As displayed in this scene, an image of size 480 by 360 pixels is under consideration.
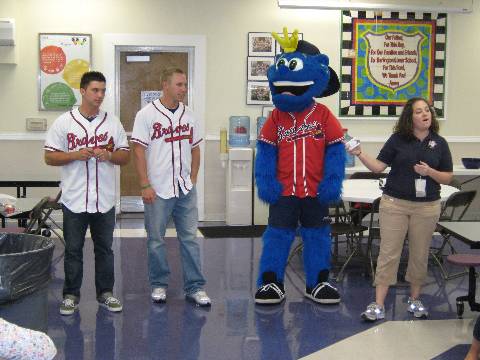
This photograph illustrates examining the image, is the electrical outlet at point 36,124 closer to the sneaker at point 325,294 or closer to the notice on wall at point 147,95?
the notice on wall at point 147,95

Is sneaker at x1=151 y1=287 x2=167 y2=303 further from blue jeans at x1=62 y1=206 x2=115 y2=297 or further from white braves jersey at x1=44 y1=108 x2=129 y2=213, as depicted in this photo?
white braves jersey at x1=44 y1=108 x2=129 y2=213

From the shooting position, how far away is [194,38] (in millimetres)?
7820

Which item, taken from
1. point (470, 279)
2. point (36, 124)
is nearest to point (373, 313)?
point (470, 279)

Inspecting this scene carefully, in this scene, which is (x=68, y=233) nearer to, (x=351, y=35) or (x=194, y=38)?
(x=194, y=38)

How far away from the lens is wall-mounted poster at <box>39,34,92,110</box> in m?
7.65

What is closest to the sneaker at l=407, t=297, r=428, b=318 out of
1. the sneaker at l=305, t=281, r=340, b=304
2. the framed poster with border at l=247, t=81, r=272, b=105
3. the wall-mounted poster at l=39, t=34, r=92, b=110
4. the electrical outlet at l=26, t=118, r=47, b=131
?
the sneaker at l=305, t=281, r=340, b=304

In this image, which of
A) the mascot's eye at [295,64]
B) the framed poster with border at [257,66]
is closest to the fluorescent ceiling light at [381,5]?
the framed poster with border at [257,66]

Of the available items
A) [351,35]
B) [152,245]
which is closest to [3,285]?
[152,245]

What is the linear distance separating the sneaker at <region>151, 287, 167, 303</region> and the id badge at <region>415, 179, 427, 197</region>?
1.75 metres

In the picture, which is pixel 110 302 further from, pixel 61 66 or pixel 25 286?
pixel 61 66

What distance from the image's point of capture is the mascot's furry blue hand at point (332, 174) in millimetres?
4238

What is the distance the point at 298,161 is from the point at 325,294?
0.91 metres

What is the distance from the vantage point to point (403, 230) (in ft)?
13.3

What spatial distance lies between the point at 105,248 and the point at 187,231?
53 centimetres
